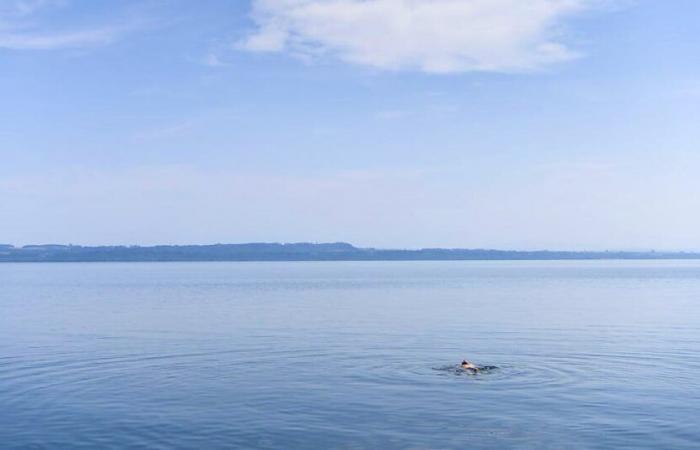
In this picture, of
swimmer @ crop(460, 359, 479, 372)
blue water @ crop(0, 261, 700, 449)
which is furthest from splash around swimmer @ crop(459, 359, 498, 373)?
blue water @ crop(0, 261, 700, 449)

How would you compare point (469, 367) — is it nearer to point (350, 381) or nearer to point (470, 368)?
point (470, 368)

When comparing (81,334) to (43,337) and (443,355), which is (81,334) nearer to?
(43,337)

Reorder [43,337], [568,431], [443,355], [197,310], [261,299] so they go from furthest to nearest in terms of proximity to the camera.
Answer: [261,299] → [197,310] → [43,337] → [443,355] → [568,431]

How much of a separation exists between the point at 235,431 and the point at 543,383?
46.1 feet

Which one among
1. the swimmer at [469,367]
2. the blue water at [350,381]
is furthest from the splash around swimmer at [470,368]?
the blue water at [350,381]

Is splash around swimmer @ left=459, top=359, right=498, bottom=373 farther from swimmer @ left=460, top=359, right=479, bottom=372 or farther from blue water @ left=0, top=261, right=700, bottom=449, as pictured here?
blue water @ left=0, top=261, right=700, bottom=449

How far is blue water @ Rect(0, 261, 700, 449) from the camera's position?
81.8ft

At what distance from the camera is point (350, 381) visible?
113ft

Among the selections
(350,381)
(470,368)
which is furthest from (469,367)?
(350,381)

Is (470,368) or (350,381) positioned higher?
(470,368)

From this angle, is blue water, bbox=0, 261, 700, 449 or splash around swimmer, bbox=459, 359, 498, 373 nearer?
blue water, bbox=0, 261, 700, 449

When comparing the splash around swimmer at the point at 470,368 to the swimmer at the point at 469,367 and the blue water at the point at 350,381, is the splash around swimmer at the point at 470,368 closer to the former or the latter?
the swimmer at the point at 469,367

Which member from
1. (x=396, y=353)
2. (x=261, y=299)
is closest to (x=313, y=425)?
(x=396, y=353)

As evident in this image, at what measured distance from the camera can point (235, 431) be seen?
2531cm
